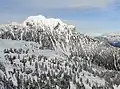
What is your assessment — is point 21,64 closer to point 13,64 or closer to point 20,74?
point 13,64

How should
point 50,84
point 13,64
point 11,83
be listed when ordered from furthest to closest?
point 13,64 → point 50,84 → point 11,83

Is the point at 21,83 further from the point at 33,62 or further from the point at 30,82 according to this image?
the point at 33,62

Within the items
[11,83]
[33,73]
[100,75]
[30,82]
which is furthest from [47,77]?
[100,75]

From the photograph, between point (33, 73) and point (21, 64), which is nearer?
point (33, 73)

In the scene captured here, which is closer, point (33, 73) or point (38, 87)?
point (38, 87)

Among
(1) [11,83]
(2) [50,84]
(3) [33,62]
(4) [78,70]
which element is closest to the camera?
(1) [11,83]

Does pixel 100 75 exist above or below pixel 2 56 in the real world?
below

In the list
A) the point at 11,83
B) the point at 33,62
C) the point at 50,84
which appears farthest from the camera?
the point at 33,62

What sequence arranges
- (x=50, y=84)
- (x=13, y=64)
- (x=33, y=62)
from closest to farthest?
(x=50, y=84) → (x=13, y=64) → (x=33, y=62)

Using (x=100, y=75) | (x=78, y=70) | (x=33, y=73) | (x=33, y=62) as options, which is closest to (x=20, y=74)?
(x=33, y=73)
